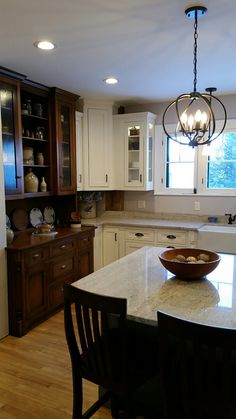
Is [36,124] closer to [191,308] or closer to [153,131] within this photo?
[153,131]

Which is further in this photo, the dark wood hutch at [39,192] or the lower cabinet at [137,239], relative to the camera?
the lower cabinet at [137,239]

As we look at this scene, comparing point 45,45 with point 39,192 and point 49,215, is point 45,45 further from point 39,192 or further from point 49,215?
point 49,215

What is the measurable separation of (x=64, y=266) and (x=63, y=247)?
0.22 metres

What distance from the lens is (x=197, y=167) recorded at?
15.0ft

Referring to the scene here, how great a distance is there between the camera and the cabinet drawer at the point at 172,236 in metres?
4.09

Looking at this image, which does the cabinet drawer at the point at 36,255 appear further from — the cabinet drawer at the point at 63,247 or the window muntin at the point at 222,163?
the window muntin at the point at 222,163

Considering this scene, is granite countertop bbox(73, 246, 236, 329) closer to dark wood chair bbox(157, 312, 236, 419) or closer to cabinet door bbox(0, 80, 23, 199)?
Result: dark wood chair bbox(157, 312, 236, 419)

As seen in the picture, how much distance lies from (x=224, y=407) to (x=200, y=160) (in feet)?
12.0

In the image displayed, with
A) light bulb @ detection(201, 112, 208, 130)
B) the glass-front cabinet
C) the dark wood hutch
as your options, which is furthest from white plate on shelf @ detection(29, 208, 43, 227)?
light bulb @ detection(201, 112, 208, 130)

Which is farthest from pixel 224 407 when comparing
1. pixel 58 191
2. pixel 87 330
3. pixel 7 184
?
pixel 58 191

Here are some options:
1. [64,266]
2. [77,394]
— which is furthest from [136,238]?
[77,394]

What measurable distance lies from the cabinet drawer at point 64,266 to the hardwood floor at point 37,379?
0.61m

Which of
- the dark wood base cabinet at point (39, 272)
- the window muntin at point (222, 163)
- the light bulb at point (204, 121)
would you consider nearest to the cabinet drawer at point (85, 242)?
the dark wood base cabinet at point (39, 272)

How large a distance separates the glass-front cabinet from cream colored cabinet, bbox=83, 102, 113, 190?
1.00 feet
